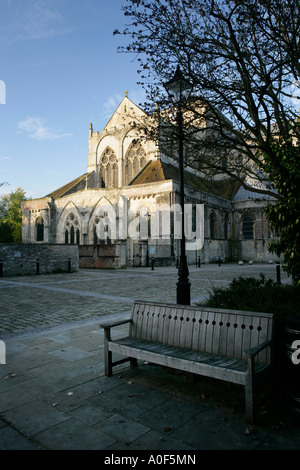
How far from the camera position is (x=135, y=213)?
30.3 m

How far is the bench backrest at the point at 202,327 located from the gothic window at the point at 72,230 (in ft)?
105

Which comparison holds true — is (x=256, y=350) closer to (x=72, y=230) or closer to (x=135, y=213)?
(x=135, y=213)

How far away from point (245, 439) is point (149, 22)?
660 centimetres

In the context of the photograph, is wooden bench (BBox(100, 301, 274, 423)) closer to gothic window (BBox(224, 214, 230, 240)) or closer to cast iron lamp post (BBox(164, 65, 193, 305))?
cast iron lamp post (BBox(164, 65, 193, 305))

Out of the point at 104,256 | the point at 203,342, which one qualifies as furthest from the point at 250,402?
the point at 104,256

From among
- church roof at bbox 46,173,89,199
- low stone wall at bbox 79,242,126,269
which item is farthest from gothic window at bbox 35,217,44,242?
low stone wall at bbox 79,242,126,269

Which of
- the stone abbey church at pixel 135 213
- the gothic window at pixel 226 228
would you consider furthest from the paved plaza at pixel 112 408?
the gothic window at pixel 226 228

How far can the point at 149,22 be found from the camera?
5734 millimetres

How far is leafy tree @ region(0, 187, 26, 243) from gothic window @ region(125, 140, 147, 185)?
70.0ft

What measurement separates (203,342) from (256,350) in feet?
2.87

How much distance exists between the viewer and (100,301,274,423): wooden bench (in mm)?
2852

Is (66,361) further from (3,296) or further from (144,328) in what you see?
(3,296)

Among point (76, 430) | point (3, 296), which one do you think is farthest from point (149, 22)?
point (3, 296)

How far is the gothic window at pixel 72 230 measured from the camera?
35.2m
